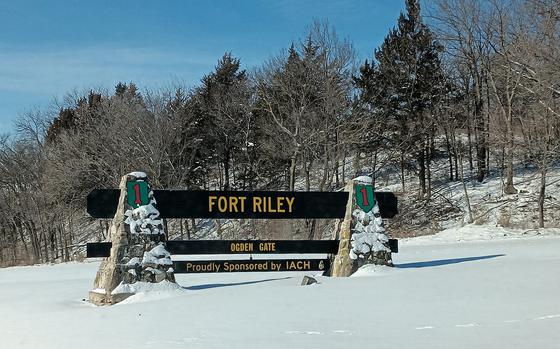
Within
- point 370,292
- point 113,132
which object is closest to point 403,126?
point 113,132

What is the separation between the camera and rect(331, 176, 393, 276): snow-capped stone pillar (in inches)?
449

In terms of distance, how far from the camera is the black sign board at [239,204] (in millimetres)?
10477

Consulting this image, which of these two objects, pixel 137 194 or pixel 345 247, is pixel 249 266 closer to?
pixel 345 247

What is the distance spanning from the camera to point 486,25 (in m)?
33.2

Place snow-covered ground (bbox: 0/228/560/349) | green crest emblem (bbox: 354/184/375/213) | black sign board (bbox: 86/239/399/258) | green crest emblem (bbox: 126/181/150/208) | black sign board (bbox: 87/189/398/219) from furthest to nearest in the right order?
green crest emblem (bbox: 354/184/375/213), black sign board (bbox: 86/239/399/258), black sign board (bbox: 87/189/398/219), green crest emblem (bbox: 126/181/150/208), snow-covered ground (bbox: 0/228/560/349)

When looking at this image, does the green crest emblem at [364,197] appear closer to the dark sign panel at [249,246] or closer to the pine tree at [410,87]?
the dark sign panel at [249,246]

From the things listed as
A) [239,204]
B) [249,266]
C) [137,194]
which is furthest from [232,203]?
[137,194]

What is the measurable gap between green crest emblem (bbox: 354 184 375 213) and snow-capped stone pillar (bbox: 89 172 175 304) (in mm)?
3742

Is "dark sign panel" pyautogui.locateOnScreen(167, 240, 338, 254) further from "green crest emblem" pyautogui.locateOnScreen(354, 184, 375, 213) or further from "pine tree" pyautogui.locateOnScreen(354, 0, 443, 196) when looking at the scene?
"pine tree" pyautogui.locateOnScreen(354, 0, 443, 196)

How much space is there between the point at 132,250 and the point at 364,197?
4.42 m

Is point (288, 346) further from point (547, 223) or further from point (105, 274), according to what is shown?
point (547, 223)

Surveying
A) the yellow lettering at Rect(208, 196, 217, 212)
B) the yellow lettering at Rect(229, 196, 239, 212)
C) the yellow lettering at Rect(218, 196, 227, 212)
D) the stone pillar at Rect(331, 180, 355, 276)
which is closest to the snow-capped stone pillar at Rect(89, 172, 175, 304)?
the yellow lettering at Rect(208, 196, 217, 212)

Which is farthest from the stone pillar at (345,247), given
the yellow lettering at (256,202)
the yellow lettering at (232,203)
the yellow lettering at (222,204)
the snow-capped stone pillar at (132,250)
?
the snow-capped stone pillar at (132,250)

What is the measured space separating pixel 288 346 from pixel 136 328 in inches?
83.0
